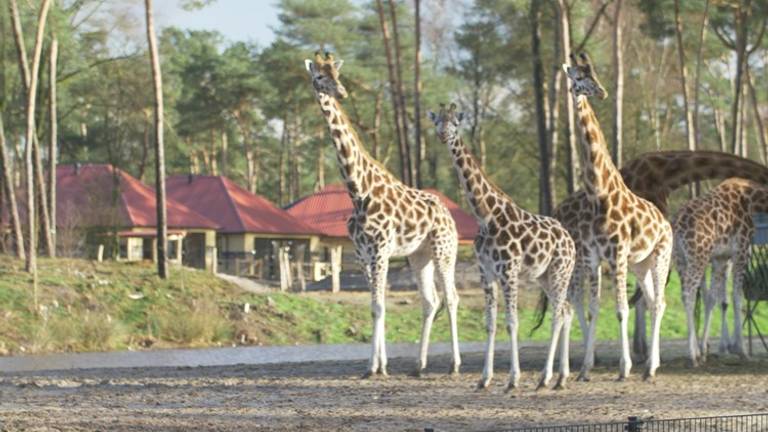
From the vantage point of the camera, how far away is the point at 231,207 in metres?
52.6

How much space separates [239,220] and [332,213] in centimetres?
640

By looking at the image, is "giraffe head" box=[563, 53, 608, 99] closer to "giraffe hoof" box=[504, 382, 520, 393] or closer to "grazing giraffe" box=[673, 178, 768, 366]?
"grazing giraffe" box=[673, 178, 768, 366]

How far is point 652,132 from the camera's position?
5316 cm

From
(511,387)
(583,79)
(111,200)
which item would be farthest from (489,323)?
(111,200)

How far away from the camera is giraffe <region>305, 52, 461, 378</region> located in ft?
59.2

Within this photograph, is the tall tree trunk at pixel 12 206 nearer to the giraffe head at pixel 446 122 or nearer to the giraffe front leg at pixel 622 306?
the giraffe head at pixel 446 122

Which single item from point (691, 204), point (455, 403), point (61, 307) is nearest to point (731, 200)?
point (691, 204)

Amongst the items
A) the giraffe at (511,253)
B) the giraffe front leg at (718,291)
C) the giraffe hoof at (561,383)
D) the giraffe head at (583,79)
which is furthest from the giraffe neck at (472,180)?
the giraffe front leg at (718,291)

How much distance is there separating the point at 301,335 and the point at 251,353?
4.12 metres

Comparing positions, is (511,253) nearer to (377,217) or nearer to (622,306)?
(622,306)

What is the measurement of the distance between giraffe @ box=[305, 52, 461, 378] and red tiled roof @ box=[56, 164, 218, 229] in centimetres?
2788

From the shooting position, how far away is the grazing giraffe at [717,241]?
63.7 feet

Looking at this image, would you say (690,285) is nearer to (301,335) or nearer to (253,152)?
(301,335)

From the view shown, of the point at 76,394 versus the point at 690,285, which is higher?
the point at 690,285
